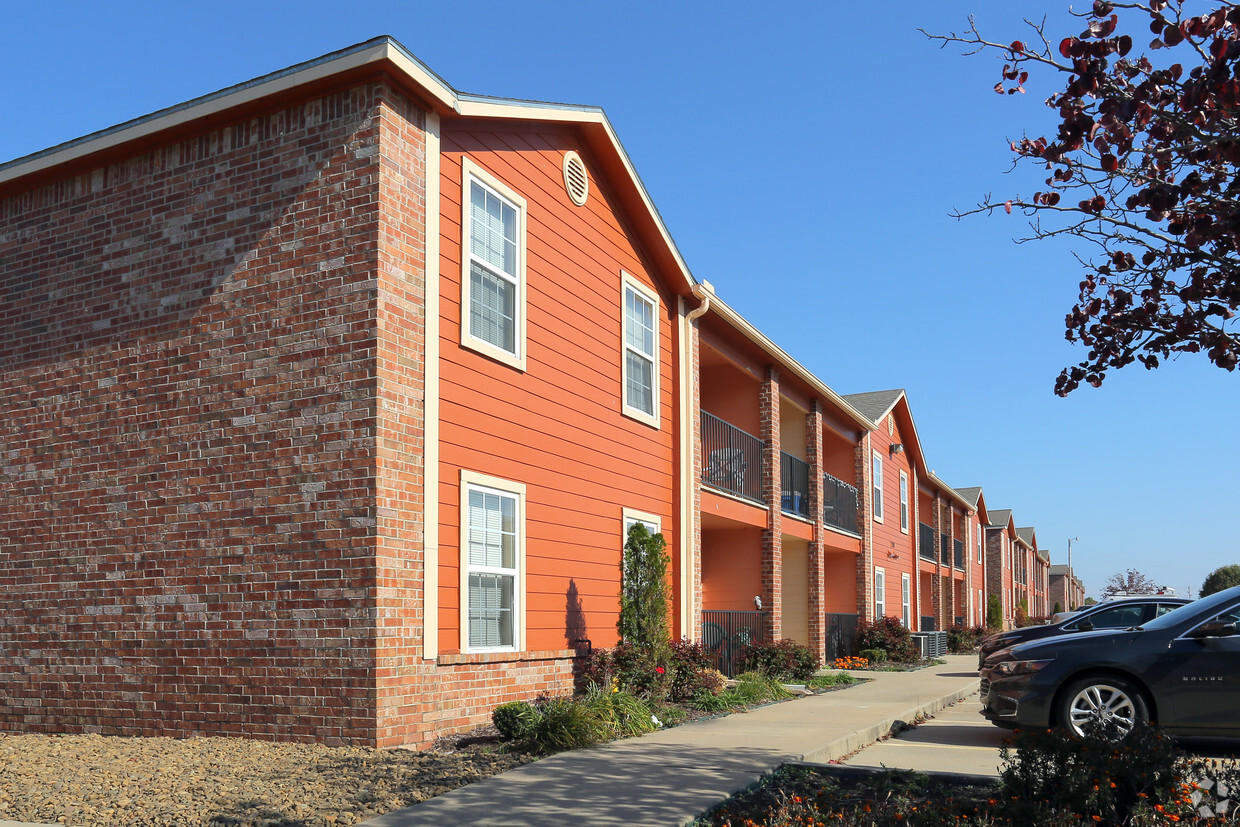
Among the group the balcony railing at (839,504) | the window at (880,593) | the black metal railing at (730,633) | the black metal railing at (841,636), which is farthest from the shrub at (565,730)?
the window at (880,593)

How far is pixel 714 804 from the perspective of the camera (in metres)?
7.08

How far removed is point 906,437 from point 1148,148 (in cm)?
3094

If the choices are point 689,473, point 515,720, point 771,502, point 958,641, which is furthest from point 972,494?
point 515,720

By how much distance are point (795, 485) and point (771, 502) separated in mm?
3131

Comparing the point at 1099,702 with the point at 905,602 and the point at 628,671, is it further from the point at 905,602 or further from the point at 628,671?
the point at 905,602

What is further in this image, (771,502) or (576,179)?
(771,502)

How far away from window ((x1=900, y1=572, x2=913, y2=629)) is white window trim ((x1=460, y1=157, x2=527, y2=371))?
76.7 feet

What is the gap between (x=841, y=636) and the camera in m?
26.0

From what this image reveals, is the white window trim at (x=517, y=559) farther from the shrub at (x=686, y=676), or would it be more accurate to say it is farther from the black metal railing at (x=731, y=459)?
the black metal railing at (x=731, y=459)

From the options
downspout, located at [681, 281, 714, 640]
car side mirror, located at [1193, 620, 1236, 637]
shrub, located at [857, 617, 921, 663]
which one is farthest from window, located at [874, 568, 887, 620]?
car side mirror, located at [1193, 620, 1236, 637]

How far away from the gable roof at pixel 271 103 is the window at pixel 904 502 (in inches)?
904

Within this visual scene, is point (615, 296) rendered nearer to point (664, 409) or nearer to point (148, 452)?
point (664, 409)

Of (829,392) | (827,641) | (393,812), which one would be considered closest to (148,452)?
(393,812)

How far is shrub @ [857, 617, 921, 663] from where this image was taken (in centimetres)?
2652
